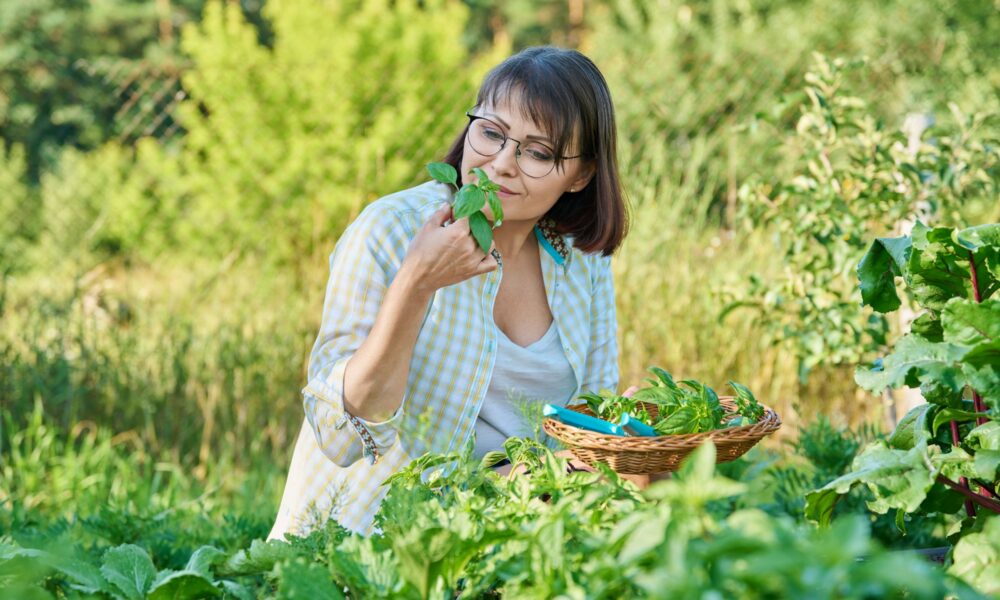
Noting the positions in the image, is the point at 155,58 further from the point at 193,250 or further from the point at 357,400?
the point at 357,400

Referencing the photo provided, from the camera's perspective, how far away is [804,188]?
113 inches

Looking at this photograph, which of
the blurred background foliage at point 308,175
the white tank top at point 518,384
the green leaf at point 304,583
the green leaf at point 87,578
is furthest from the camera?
the blurred background foliage at point 308,175

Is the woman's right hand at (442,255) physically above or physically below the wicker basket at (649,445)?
above

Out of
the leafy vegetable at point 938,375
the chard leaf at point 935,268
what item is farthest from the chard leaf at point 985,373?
the chard leaf at point 935,268

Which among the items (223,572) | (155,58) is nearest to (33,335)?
(223,572)

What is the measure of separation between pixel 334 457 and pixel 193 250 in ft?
22.1

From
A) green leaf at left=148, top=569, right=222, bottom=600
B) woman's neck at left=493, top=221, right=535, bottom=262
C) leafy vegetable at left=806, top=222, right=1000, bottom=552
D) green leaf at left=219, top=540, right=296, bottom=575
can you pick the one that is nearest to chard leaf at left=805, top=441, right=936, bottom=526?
leafy vegetable at left=806, top=222, right=1000, bottom=552

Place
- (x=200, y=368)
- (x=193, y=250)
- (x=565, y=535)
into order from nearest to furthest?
(x=565, y=535) → (x=200, y=368) → (x=193, y=250)

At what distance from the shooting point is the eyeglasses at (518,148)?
192cm

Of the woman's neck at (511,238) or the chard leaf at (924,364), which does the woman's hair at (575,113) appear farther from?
the chard leaf at (924,364)

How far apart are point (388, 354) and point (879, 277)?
30.8 inches

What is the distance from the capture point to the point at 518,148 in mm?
1932

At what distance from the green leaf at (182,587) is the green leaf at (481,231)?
2.30 feet

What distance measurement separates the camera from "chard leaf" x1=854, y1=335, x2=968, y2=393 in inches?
43.3
